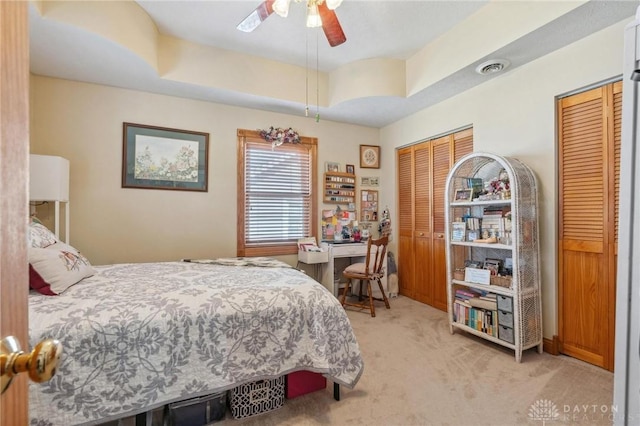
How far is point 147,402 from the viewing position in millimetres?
1363

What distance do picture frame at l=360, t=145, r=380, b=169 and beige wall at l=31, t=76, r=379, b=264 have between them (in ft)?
4.52

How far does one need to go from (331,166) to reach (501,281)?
244 cm

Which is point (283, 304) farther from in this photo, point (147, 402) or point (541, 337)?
point (541, 337)

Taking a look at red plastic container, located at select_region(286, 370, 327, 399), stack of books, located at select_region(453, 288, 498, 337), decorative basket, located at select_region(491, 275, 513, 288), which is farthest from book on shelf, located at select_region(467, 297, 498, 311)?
red plastic container, located at select_region(286, 370, 327, 399)

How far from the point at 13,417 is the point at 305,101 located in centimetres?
339

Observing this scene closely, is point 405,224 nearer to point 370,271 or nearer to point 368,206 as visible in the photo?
point 368,206

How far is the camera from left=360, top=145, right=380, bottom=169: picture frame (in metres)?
4.26

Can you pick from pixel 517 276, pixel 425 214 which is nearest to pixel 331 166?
pixel 425 214

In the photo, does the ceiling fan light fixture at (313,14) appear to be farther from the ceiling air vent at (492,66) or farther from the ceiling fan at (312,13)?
the ceiling air vent at (492,66)

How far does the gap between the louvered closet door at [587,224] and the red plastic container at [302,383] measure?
2.03 m

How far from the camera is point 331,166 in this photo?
4.04 meters

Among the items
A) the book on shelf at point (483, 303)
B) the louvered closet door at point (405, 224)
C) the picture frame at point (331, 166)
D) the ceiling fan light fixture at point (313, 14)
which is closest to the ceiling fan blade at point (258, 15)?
the ceiling fan light fixture at point (313, 14)

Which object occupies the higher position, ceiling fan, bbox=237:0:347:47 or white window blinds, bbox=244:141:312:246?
ceiling fan, bbox=237:0:347:47

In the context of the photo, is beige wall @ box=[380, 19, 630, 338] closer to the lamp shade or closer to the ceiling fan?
the ceiling fan
